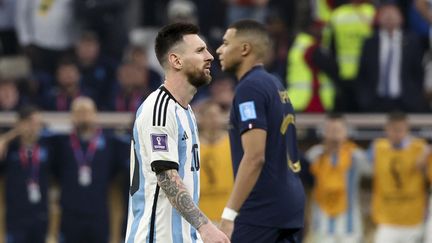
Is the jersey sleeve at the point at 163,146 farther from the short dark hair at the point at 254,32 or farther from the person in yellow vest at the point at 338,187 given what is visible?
the person in yellow vest at the point at 338,187

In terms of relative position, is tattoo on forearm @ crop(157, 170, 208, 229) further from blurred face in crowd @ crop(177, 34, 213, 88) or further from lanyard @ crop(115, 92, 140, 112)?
lanyard @ crop(115, 92, 140, 112)

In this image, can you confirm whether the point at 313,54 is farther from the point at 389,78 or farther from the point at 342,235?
the point at 342,235

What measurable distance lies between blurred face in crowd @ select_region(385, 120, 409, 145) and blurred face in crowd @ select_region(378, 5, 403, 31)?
45.6 inches

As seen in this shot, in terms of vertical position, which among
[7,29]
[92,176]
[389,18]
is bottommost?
[92,176]

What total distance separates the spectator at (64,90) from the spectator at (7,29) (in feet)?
4.68

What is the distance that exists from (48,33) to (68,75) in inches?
46.6

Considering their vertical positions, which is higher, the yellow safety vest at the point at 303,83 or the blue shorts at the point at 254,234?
the yellow safety vest at the point at 303,83

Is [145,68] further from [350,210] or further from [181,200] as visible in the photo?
[181,200]

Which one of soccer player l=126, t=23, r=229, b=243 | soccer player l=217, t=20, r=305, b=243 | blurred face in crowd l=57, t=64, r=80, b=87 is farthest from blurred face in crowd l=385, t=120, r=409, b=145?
soccer player l=126, t=23, r=229, b=243

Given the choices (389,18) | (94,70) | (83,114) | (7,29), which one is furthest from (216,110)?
(7,29)

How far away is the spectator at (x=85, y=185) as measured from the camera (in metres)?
13.2

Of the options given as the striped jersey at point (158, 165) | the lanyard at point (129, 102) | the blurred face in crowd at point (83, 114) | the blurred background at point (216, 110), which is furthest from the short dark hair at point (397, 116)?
the striped jersey at point (158, 165)

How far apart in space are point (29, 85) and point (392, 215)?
14.8ft

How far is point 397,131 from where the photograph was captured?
12852 millimetres
